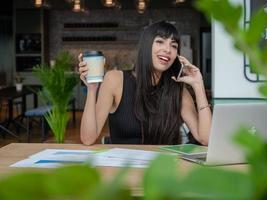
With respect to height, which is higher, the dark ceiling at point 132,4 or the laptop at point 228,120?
the dark ceiling at point 132,4

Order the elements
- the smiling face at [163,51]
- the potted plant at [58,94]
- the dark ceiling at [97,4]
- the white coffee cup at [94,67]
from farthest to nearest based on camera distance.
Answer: the dark ceiling at [97,4], the potted plant at [58,94], the smiling face at [163,51], the white coffee cup at [94,67]

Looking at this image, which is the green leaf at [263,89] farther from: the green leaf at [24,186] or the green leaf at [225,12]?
the green leaf at [24,186]

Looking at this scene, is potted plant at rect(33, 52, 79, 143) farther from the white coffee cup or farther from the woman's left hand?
the white coffee cup

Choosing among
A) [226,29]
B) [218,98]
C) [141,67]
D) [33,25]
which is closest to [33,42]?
[33,25]

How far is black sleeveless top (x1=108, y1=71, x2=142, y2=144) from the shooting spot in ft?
8.27

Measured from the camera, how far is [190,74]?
254cm

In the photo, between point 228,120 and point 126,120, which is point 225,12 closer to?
point 228,120

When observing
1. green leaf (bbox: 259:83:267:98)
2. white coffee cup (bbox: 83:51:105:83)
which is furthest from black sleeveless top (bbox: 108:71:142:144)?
green leaf (bbox: 259:83:267:98)

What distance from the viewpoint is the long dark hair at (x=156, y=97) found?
8.16 feet

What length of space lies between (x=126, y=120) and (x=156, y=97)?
0.67ft

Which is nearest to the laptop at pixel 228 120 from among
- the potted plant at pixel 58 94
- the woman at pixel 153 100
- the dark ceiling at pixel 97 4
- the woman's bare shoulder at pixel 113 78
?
the woman at pixel 153 100

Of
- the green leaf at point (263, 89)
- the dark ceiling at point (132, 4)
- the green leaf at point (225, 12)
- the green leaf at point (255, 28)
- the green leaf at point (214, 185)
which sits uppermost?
the dark ceiling at point (132, 4)

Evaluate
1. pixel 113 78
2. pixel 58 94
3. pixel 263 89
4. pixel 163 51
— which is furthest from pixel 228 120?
pixel 58 94

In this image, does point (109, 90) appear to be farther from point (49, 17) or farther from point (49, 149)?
point (49, 17)
